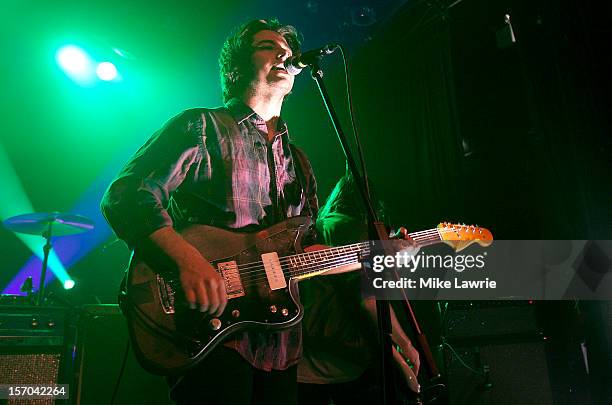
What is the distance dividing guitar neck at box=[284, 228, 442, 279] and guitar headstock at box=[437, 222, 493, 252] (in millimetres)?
672

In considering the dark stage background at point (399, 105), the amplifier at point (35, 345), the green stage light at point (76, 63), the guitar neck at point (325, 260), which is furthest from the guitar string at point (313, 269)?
the green stage light at point (76, 63)

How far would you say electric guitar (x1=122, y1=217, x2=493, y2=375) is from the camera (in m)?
1.53

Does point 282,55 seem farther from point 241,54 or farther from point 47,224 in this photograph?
point 47,224

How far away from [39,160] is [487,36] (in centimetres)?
452

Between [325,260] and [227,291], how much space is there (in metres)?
0.53

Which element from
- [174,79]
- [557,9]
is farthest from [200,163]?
[557,9]

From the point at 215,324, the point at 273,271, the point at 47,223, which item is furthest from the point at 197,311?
the point at 47,223

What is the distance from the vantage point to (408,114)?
13.9 feet

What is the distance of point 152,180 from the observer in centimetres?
180

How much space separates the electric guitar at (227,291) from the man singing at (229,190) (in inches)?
2.3

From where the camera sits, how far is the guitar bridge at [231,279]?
1.67 meters

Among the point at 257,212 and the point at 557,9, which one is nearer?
the point at 257,212

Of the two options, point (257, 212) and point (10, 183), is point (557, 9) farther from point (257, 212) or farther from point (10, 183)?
point (10, 183)

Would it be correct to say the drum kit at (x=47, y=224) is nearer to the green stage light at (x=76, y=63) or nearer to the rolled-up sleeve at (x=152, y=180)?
the green stage light at (x=76, y=63)
